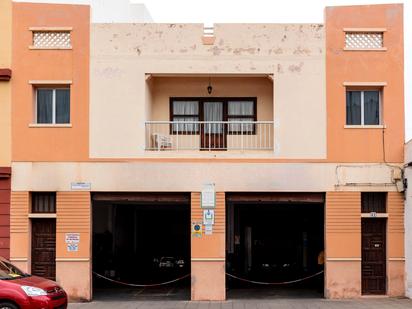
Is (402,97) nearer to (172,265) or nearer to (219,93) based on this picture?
(219,93)

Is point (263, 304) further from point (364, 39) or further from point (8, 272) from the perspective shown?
point (364, 39)

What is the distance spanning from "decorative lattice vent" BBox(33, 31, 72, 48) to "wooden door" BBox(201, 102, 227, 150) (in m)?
4.73

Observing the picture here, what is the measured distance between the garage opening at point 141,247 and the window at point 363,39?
793cm

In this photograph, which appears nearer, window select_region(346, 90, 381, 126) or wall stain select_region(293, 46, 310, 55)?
wall stain select_region(293, 46, 310, 55)

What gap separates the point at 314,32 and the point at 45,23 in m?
7.90

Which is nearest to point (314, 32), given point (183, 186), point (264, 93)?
point (264, 93)

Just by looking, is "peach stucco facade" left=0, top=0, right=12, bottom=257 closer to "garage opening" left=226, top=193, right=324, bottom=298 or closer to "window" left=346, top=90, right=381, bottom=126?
"garage opening" left=226, top=193, right=324, bottom=298

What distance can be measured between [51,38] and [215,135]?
5.76 meters

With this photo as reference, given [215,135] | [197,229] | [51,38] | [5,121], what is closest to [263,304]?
[197,229]

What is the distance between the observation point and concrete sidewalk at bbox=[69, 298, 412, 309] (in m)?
Result: 20.7

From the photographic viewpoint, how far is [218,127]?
24000 mm

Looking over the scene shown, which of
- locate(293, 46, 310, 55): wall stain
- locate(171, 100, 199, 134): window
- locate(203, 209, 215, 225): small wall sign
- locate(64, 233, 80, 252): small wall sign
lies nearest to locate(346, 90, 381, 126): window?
locate(293, 46, 310, 55): wall stain

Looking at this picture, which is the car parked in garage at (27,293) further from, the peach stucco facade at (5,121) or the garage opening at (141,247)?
the garage opening at (141,247)

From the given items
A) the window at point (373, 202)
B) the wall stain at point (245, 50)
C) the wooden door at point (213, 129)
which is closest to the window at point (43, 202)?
the wooden door at point (213, 129)
